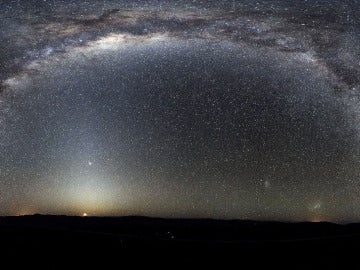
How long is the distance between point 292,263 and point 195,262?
1637 mm

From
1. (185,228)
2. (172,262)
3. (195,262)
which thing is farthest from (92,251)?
(185,228)

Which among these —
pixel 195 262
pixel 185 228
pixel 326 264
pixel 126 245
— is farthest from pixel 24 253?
pixel 185 228

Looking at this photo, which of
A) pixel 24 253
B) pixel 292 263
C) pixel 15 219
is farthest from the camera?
pixel 15 219

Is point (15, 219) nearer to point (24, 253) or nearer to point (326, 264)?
point (24, 253)

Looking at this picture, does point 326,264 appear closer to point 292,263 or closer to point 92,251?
point 292,263

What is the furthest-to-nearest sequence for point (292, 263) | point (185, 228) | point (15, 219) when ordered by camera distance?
point (15, 219) → point (185, 228) → point (292, 263)

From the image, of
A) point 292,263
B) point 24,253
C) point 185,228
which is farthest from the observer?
point 185,228

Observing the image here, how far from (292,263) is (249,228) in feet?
48.0

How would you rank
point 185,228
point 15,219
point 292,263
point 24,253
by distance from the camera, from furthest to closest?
point 15,219 < point 185,228 < point 292,263 < point 24,253

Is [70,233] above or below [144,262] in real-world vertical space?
above

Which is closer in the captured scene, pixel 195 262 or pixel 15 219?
pixel 195 262

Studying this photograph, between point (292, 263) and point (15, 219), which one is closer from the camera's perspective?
point (292, 263)

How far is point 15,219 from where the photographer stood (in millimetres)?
25391

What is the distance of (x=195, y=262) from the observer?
541 centimetres
